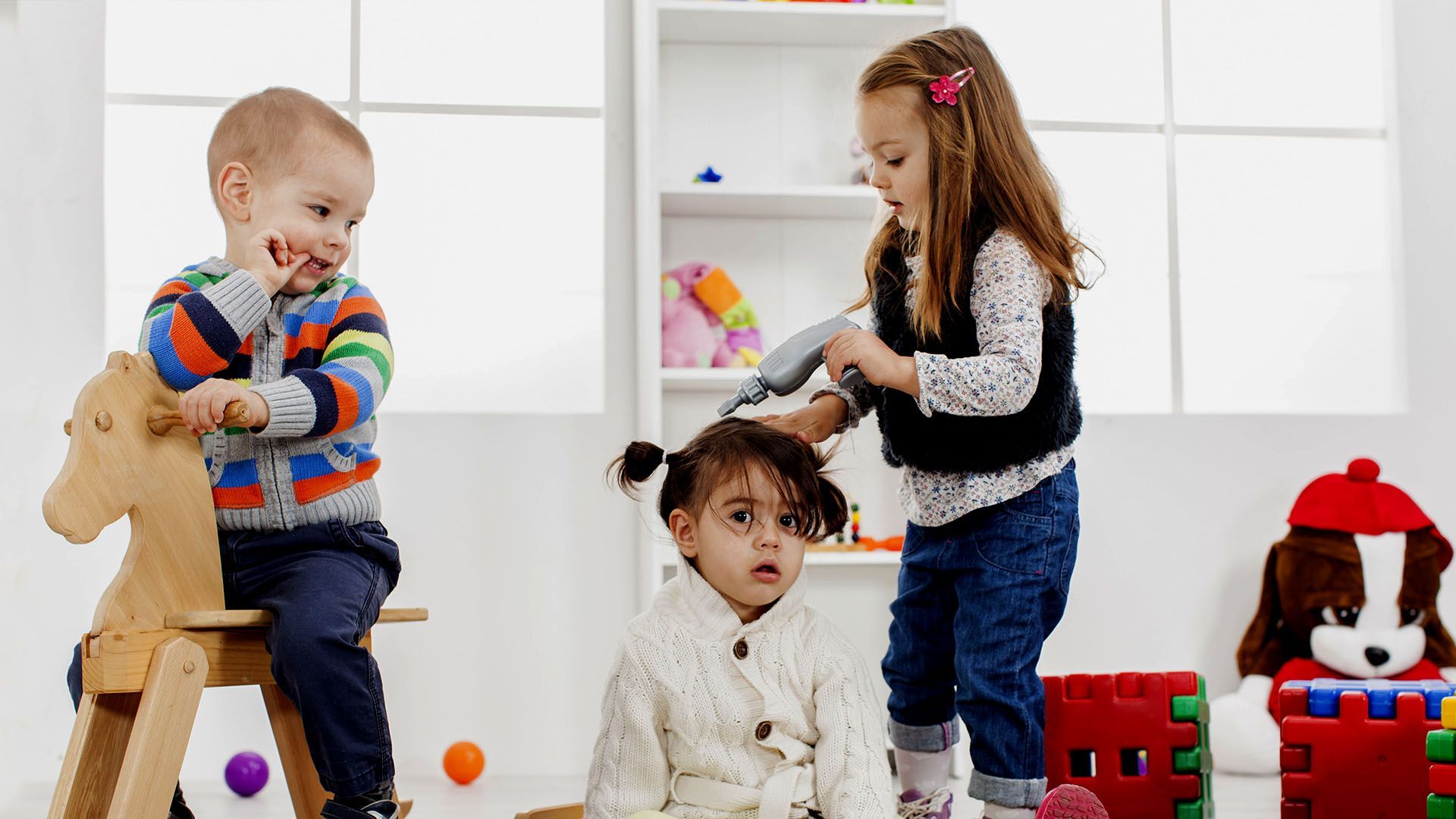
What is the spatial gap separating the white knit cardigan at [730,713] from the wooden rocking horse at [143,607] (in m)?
Answer: 0.38

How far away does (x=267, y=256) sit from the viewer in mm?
1309

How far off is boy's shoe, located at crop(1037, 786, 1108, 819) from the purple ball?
1363 mm

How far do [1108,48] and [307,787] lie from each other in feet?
6.72

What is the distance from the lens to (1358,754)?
4.63ft

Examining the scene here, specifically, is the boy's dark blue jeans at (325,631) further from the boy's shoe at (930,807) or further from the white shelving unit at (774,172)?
the white shelving unit at (774,172)

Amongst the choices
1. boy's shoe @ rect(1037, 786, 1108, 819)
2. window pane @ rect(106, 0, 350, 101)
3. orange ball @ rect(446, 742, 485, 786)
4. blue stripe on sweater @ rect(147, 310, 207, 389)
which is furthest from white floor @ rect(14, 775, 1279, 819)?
window pane @ rect(106, 0, 350, 101)

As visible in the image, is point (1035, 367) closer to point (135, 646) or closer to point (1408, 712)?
point (1408, 712)

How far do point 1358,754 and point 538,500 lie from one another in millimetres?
1371

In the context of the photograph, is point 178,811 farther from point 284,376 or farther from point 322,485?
point 284,376

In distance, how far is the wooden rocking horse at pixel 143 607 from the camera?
1.12 m

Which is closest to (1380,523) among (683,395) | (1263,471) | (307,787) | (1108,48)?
(1263,471)

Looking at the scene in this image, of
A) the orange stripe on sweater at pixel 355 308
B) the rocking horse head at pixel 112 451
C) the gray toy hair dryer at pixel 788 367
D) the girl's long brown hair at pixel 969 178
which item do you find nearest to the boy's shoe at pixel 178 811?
the rocking horse head at pixel 112 451

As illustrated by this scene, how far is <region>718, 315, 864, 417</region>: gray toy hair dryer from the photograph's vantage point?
53.5 inches

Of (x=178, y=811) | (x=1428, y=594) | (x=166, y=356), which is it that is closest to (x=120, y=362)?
(x=166, y=356)
